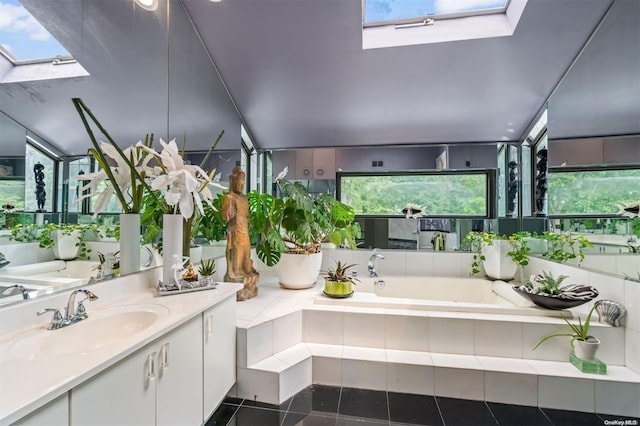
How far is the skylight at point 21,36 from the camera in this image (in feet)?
3.23

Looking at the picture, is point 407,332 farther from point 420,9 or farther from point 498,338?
point 420,9

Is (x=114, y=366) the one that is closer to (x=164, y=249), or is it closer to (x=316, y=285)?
(x=164, y=249)

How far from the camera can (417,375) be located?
5.48ft

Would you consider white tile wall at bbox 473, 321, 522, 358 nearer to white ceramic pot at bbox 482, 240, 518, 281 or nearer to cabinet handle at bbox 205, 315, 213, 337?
white ceramic pot at bbox 482, 240, 518, 281

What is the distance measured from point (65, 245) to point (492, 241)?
3.11 m

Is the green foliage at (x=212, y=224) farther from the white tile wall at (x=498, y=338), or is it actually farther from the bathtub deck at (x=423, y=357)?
the white tile wall at (x=498, y=338)


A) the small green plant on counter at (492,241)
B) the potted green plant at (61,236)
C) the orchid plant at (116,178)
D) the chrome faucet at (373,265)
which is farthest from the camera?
the chrome faucet at (373,265)

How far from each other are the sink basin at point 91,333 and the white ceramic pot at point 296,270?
1.31 metres

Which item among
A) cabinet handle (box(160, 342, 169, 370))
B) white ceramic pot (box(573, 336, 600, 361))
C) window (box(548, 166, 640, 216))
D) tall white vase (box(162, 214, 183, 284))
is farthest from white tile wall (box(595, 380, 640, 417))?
tall white vase (box(162, 214, 183, 284))

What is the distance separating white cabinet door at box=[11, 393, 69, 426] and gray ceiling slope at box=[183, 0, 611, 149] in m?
2.57

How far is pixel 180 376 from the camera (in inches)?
43.2

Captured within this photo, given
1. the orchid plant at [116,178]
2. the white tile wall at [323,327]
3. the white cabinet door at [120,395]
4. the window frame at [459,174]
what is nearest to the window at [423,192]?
the window frame at [459,174]

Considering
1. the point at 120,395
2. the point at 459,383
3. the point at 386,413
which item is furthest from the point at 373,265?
the point at 120,395

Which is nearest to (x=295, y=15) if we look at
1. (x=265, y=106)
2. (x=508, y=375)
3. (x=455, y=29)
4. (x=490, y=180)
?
(x=265, y=106)
